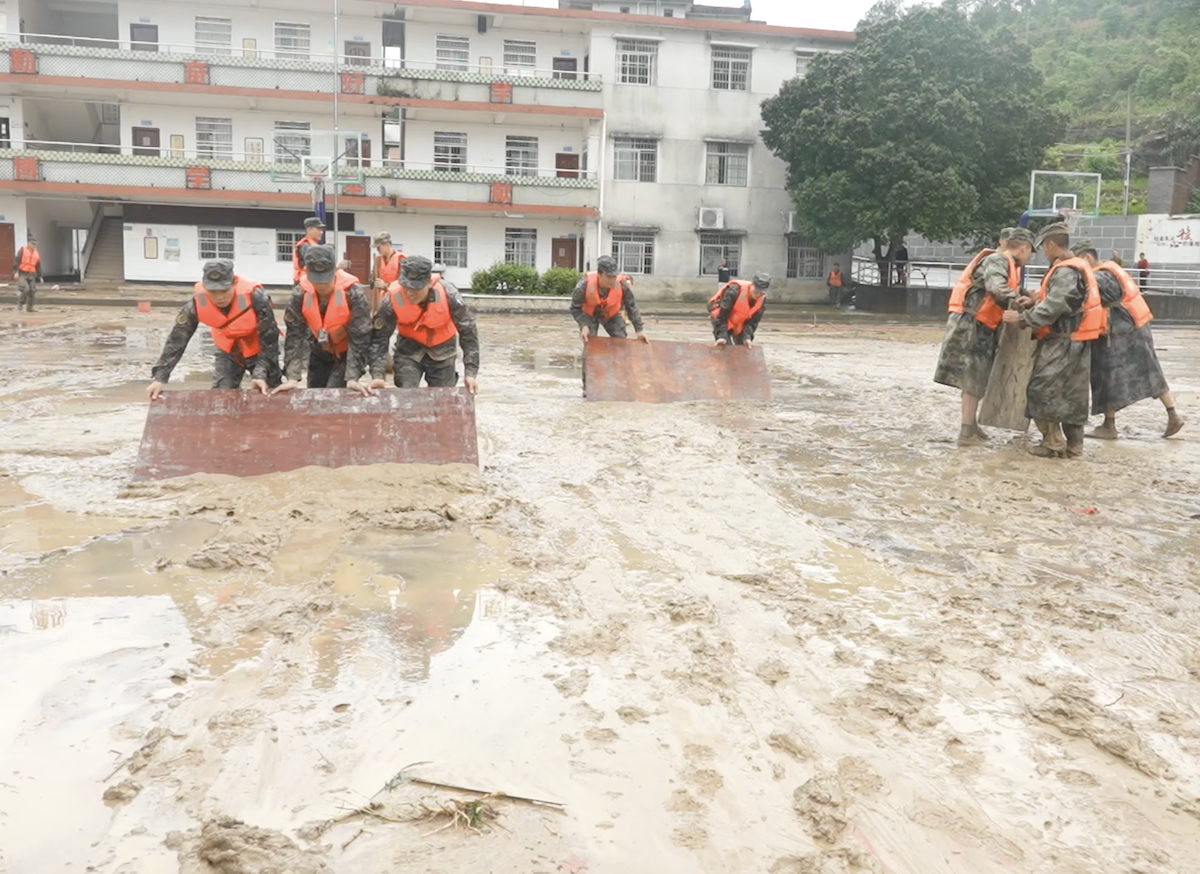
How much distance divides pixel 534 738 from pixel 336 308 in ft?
15.3

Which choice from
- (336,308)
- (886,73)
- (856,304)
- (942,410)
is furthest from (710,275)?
(336,308)

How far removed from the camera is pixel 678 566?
18.1 feet

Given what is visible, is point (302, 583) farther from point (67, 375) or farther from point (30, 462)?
point (67, 375)

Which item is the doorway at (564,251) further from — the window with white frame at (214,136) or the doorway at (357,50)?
the window with white frame at (214,136)

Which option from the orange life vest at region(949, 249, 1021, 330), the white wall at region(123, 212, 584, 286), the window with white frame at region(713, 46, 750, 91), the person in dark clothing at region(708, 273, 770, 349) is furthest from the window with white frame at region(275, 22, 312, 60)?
the orange life vest at region(949, 249, 1021, 330)

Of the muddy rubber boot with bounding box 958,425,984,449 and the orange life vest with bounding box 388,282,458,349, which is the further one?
the muddy rubber boot with bounding box 958,425,984,449

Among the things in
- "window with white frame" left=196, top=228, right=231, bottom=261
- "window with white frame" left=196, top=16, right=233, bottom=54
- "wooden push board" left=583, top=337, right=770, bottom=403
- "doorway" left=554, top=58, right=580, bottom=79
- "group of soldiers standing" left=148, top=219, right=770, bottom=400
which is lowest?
"wooden push board" left=583, top=337, right=770, bottom=403

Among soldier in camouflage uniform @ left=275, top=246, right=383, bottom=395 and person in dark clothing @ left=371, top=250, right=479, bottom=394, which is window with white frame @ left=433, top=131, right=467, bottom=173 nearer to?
person in dark clothing @ left=371, top=250, right=479, bottom=394

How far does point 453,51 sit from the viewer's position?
35.3 meters

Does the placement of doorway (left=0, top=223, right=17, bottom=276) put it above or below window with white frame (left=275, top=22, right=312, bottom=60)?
below

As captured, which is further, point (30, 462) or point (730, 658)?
point (30, 462)

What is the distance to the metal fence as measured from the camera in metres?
31.8

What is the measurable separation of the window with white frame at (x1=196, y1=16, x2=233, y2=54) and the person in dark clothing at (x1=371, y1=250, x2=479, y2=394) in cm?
2965

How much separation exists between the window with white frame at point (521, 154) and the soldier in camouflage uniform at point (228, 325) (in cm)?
2848
